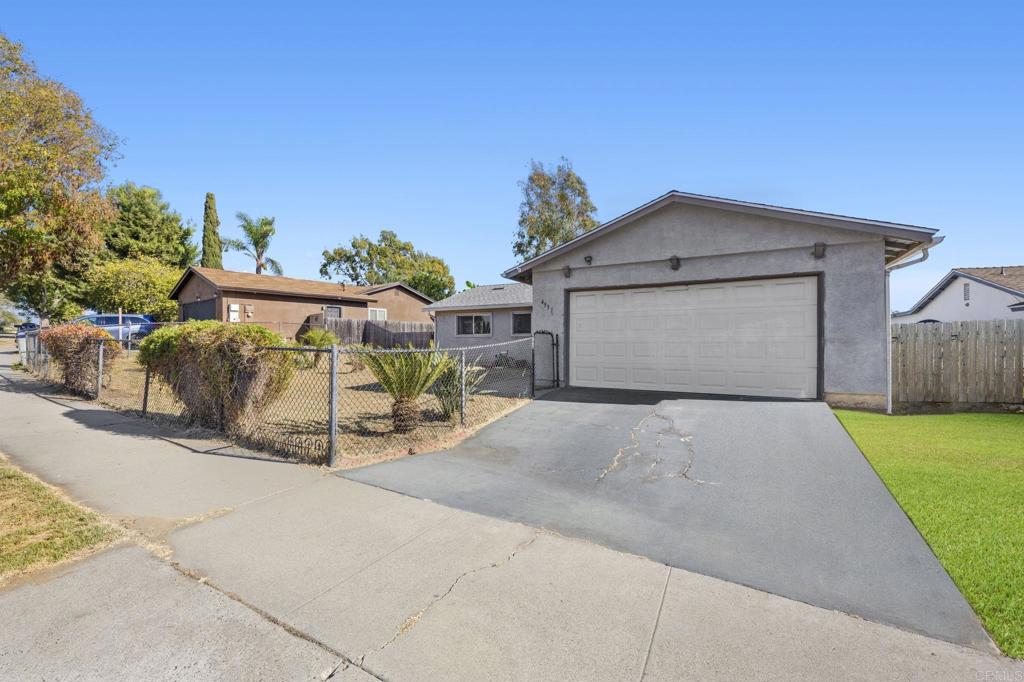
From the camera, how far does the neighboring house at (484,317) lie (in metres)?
20.3

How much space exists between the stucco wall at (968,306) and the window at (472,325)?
70.0ft

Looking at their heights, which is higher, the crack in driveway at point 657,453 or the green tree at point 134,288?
the green tree at point 134,288

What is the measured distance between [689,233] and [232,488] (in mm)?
9633

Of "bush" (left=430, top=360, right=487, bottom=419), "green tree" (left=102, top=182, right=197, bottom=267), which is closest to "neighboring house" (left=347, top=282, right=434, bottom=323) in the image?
"green tree" (left=102, top=182, right=197, bottom=267)

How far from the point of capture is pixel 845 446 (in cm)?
645

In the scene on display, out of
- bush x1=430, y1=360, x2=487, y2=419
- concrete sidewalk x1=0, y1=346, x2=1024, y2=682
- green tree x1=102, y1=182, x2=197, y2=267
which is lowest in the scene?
concrete sidewalk x1=0, y1=346, x2=1024, y2=682

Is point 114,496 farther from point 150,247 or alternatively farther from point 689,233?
point 150,247

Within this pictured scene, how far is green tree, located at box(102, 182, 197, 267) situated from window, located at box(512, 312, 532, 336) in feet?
104

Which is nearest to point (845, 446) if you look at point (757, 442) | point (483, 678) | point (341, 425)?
point (757, 442)

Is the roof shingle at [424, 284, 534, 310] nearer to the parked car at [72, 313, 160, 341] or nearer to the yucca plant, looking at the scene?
the yucca plant

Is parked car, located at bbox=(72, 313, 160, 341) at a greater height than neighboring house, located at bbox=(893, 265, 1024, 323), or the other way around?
neighboring house, located at bbox=(893, 265, 1024, 323)

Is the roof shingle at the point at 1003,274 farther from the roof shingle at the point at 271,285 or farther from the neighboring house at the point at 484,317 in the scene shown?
the roof shingle at the point at 271,285

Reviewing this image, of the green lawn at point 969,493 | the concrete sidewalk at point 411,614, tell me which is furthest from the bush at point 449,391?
the green lawn at point 969,493

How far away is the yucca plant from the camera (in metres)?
7.31
